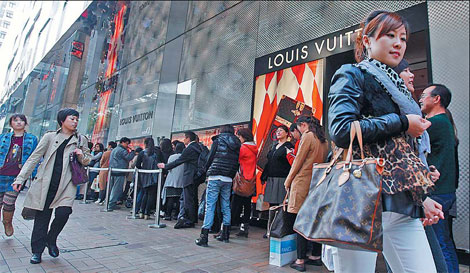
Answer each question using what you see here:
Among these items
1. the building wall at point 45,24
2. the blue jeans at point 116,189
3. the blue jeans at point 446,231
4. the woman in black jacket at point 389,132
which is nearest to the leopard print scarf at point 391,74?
the woman in black jacket at point 389,132

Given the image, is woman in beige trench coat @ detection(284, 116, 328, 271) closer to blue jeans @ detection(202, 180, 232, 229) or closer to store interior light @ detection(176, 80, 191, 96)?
blue jeans @ detection(202, 180, 232, 229)

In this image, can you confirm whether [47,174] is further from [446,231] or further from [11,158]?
[446,231]

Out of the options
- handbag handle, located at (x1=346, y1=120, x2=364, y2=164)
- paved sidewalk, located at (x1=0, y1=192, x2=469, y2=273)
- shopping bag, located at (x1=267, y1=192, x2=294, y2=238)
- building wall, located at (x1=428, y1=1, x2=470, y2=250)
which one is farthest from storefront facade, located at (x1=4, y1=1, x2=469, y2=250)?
handbag handle, located at (x1=346, y1=120, x2=364, y2=164)

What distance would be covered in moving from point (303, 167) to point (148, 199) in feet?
14.4

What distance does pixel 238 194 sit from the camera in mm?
5035

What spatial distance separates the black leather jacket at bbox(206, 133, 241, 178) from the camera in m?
4.62

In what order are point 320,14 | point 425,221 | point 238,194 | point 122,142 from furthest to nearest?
point 122,142 < point 320,14 < point 238,194 < point 425,221

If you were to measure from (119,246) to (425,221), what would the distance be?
3.96m

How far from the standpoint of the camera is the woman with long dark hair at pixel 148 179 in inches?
257

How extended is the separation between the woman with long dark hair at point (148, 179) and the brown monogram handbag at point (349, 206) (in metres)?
5.85

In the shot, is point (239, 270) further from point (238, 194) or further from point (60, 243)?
point (60, 243)

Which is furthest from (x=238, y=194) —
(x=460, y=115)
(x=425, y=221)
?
(x=425, y=221)

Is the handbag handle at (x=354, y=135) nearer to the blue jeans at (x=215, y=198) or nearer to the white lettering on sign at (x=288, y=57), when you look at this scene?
the blue jeans at (x=215, y=198)

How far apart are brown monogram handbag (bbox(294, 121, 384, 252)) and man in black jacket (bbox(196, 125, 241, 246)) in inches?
136
